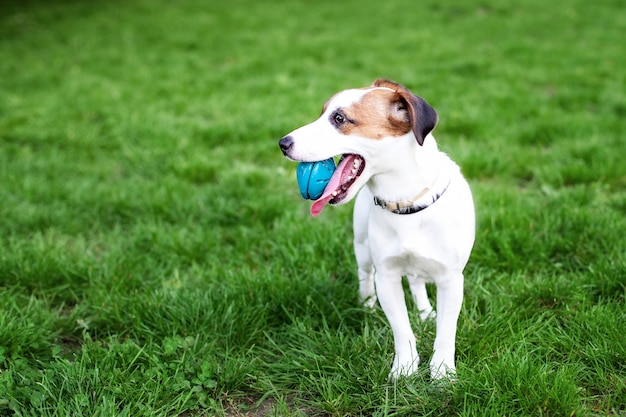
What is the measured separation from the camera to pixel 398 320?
2.55 m

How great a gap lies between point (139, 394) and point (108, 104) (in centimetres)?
489

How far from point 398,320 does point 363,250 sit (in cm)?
51

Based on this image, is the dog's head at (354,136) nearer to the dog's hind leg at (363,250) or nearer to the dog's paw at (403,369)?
→ the dog's hind leg at (363,250)

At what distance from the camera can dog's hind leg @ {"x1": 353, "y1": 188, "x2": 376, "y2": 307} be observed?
9.09 ft

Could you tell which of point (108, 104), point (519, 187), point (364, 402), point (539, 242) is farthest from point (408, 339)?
point (108, 104)

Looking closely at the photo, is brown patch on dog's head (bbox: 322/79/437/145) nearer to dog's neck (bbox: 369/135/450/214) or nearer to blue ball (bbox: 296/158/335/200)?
dog's neck (bbox: 369/135/450/214)

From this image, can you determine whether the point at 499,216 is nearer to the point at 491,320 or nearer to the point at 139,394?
the point at 491,320

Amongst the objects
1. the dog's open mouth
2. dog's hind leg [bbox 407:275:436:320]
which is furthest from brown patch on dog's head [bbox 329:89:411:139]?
dog's hind leg [bbox 407:275:436:320]

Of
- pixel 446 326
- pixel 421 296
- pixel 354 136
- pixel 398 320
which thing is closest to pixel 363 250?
pixel 421 296

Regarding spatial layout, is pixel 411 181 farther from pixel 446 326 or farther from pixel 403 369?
pixel 403 369

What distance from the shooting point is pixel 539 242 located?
11.6 ft

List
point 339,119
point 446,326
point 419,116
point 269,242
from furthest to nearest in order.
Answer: point 269,242 → point 446,326 → point 339,119 → point 419,116

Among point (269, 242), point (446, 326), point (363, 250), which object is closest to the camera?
point (446, 326)

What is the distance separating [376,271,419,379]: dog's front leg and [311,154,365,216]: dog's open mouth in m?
0.42
